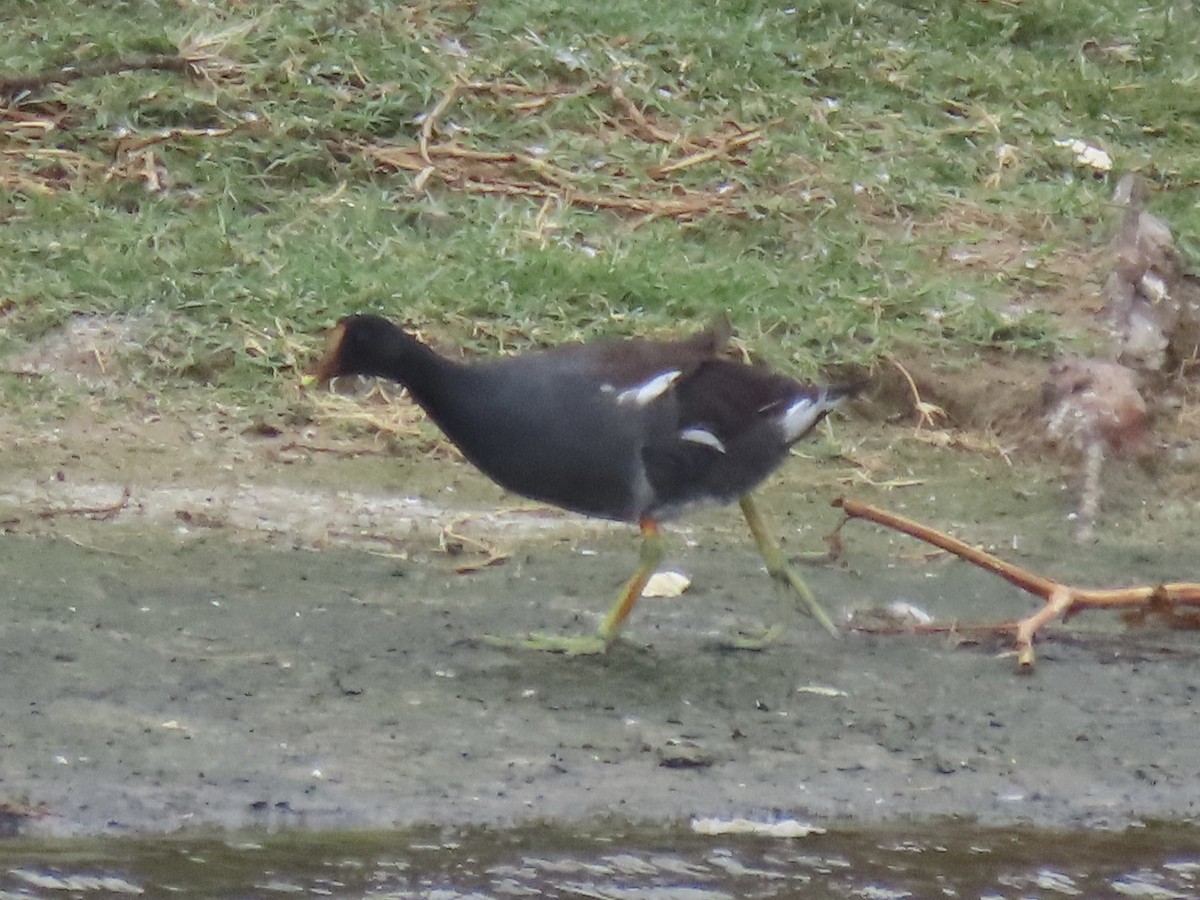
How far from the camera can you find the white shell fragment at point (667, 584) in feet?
17.7

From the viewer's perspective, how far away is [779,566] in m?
5.22

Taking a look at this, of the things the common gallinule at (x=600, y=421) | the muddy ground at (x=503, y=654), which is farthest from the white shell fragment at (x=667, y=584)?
the common gallinule at (x=600, y=421)

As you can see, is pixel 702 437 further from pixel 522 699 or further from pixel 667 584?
pixel 522 699

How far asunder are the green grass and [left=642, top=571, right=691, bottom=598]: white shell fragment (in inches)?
61.9

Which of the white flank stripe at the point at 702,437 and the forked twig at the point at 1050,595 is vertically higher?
the white flank stripe at the point at 702,437

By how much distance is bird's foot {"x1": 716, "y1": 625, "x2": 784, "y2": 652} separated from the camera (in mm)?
4973

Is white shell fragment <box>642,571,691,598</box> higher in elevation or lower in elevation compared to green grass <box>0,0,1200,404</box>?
lower

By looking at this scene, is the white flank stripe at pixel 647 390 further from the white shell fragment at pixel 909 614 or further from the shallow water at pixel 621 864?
the shallow water at pixel 621 864

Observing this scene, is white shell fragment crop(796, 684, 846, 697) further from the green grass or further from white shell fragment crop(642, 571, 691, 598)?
the green grass

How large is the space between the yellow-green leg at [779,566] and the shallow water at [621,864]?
1.16m

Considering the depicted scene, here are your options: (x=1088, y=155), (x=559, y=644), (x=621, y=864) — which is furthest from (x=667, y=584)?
(x=1088, y=155)

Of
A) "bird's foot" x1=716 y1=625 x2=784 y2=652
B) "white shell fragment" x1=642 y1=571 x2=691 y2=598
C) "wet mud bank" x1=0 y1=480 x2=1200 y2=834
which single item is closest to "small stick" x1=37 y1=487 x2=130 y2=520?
"wet mud bank" x1=0 y1=480 x2=1200 y2=834

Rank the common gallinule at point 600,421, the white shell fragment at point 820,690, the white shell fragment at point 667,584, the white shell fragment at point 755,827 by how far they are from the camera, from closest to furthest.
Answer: the white shell fragment at point 755,827
the white shell fragment at point 820,690
the common gallinule at point 600,421
the white shell fragment at point 667,584

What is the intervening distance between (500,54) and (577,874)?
5.48m
